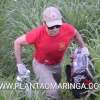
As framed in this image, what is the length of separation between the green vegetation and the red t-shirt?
112cm

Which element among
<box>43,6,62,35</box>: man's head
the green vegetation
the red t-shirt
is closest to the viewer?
<box>43,6,62,35</box>: man's head

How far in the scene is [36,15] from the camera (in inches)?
301

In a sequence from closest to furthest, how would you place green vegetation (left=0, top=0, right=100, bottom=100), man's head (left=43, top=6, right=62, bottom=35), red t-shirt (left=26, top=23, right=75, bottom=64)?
man's head (left=43, top=6, right=62, bottom=35) < red t-shirt (left=26, top=23, right=75, bottom=64) < green vegetation (left=0, top=0, right=100, bottom=100)

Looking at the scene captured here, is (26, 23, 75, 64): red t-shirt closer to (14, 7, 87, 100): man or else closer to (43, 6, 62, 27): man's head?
(14, 7, 87, 100): man

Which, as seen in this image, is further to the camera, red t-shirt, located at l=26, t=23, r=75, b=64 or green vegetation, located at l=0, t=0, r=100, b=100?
green vegetation, located at l=0, t=0, r=100, b=100

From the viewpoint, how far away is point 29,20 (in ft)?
24.8

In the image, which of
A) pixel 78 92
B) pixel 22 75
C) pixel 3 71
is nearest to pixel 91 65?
pixel 78 92

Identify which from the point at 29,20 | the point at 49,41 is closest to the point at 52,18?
the point at 49,41

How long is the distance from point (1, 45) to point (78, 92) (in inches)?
81.6

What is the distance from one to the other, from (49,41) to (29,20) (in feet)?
6.74

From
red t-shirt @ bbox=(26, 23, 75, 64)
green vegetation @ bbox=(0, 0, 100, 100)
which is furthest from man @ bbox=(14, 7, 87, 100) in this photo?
green vegetation @ bbox=(0, 0, 100, 100)

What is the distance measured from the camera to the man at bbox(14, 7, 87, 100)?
17.9ft

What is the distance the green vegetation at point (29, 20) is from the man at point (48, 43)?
986 millimetres

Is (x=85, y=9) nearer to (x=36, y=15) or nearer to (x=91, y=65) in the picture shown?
(x=36, y=15)
